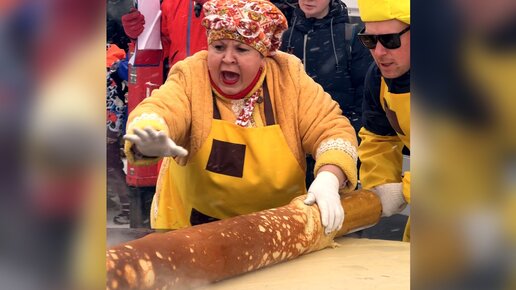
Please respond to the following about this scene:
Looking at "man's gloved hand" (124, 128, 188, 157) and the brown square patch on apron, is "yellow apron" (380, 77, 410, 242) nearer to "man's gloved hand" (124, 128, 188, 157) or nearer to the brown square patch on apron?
the brown square patch on apron

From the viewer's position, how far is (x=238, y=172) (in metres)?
2.21

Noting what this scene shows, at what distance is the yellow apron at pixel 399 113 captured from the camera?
2.33 meters

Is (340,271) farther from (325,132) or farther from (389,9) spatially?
(389,9)

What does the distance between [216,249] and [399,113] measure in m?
1.00

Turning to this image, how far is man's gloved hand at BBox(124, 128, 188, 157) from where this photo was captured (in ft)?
5.69

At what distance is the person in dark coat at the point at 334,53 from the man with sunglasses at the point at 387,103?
15.5 inches

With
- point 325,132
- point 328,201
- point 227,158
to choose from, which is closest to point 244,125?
point 227,158

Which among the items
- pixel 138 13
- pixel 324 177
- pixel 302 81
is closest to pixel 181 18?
pixel 138 13

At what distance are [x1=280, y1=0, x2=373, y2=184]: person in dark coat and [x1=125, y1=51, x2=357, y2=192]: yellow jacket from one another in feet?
2.01

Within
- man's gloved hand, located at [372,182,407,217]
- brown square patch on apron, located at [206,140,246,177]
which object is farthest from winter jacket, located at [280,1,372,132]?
brown square patch on apron, located at [206,140,246,177]

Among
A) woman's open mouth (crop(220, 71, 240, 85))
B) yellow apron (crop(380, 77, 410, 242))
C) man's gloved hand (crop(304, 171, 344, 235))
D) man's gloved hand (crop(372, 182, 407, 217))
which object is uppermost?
woman's open mouth (crop(220, 71, 240, 85))

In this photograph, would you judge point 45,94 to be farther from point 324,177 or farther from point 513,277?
point 324,177

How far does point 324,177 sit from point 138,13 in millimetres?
1288

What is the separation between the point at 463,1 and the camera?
582mm
